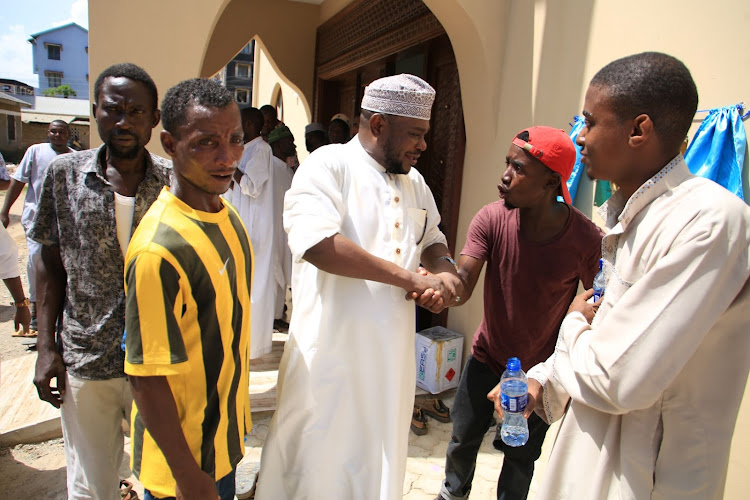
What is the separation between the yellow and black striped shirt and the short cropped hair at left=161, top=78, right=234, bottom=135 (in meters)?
0.22

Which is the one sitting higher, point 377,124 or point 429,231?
point 377,124

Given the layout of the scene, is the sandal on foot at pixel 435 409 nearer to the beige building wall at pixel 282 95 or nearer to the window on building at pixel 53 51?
the beige building wall at pixel 282 95

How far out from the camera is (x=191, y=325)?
4.69 feet

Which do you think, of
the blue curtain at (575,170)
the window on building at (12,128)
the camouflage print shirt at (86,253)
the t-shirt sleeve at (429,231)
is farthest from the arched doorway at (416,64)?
the window on building at (12,128)

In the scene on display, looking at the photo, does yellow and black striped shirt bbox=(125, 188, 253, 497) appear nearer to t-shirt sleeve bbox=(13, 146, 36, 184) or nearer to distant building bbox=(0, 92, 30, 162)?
t-shirt sleeve bbox=(13, 146, 36, 184)

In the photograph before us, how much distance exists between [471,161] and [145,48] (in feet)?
9.12

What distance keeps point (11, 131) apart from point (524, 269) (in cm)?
4155

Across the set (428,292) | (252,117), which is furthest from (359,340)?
(252,117)

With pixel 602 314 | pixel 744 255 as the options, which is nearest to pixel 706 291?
pixel 744 255

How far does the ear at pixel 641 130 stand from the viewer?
4.09 feet

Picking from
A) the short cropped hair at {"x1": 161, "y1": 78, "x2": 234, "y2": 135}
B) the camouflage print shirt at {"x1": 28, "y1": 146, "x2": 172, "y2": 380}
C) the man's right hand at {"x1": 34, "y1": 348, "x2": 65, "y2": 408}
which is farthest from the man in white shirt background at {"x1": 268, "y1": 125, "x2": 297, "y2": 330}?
the short cropped hair at {"x1": 161, "y1": 78, "x2": 234, "y2": 135}

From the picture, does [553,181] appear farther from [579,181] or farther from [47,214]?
[47,214]

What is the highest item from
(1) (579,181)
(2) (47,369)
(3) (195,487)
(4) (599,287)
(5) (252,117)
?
(5) (252,117)

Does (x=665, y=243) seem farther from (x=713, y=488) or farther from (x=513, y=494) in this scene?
(x=513, y=494)
